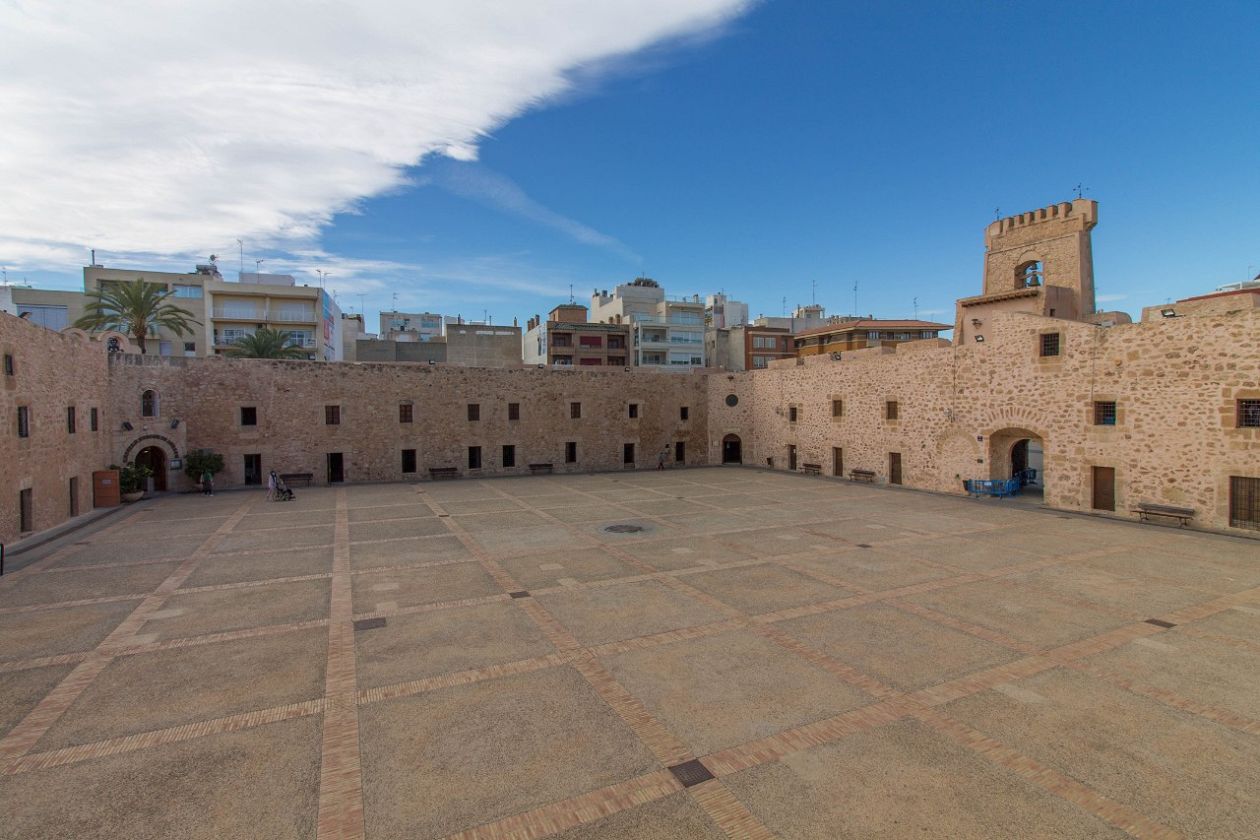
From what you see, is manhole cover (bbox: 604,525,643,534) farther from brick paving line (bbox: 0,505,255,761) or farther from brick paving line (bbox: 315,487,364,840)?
brick paving line (bbox: 0,505,255,761)

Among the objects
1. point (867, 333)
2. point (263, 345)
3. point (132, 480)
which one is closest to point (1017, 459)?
→ point (867, 333)

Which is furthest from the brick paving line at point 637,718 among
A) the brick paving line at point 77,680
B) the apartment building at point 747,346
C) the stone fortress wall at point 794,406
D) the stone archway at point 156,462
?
the apartment building at point 747,346

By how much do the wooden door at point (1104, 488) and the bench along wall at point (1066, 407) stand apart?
0.87 feet

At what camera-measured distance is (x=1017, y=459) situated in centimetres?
2653

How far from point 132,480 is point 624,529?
71.3 feet

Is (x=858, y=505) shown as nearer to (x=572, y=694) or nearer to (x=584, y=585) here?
(x=584, y=585)

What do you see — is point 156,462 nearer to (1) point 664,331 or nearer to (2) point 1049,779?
(2) point 1049,779

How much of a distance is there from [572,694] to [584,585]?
15.4 ft

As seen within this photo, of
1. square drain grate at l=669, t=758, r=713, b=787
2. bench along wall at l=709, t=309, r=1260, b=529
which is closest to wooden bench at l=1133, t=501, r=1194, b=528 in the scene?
bench along wall at l=709, t=309, r=1260, b=529

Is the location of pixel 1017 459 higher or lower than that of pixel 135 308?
lower

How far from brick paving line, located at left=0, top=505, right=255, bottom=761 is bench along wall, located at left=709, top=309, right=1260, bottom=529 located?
26269 mm

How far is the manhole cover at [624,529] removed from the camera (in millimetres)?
17766

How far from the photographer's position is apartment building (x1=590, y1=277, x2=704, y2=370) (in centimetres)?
→ 5891

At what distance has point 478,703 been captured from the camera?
7.61 metres
